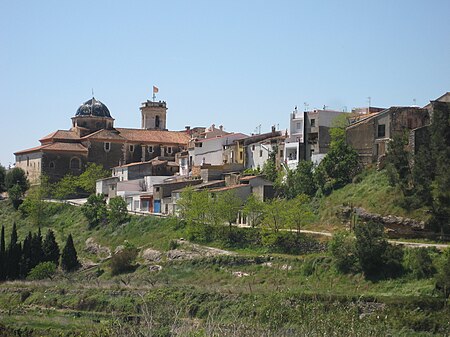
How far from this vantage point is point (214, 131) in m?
82.8

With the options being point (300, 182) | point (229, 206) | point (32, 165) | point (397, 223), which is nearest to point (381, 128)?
point (300, 182)

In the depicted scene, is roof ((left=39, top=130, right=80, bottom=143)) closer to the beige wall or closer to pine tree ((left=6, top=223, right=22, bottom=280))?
the beige wall

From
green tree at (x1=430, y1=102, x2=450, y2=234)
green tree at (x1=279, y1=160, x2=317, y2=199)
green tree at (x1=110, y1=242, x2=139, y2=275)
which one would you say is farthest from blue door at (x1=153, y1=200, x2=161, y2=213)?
green tree at (x1=430, y1=102, x2=450, y2=234)

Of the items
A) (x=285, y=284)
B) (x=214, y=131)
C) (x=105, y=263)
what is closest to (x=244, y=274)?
(x=285, y=284)

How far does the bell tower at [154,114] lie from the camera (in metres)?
101

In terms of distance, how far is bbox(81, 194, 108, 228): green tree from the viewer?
220 feet

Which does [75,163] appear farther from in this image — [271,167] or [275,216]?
[275,216]

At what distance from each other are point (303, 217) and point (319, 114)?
14.4 metres

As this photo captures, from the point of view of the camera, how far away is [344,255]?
141ft

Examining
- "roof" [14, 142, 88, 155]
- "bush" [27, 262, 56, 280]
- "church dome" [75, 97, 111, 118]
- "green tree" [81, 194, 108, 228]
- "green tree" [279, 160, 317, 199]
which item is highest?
"church dome" [75, 97, 111, 118]

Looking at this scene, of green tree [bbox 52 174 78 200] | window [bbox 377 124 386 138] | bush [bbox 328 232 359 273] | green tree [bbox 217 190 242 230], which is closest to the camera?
bush [bbox 328 232 359 273]

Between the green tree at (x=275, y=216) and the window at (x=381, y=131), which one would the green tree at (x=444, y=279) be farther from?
the window at (x=381, y=131)

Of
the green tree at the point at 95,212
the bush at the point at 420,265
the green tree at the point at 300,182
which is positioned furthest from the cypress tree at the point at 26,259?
the bush at the point at 420,265

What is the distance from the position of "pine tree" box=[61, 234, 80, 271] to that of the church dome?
32.4m
